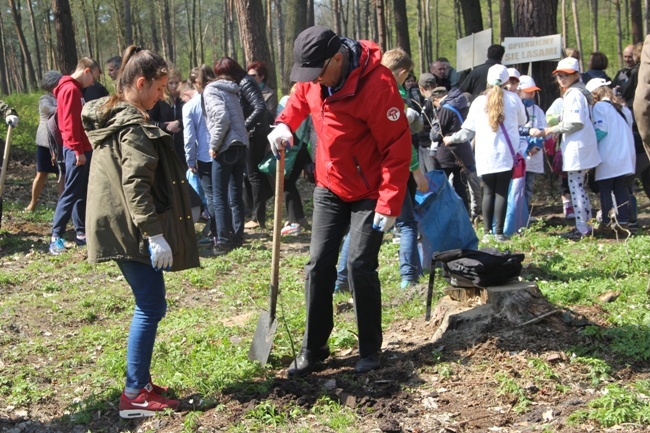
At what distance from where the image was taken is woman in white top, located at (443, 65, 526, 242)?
8203 mm

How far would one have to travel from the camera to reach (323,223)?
15.3ft

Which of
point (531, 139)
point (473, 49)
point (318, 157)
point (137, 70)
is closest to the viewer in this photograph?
point (137, 70)

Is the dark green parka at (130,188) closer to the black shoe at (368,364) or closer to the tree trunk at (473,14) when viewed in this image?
the black shoe at (368,364)

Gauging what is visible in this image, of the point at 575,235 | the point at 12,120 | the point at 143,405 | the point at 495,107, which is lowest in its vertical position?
the point at 143,405

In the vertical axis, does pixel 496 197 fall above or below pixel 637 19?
below

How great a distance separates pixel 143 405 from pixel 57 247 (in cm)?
548

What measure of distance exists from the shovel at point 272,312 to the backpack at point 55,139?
570 centimetres

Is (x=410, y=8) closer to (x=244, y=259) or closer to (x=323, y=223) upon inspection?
(x=244, y=259)

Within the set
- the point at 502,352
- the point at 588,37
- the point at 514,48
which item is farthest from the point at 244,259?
the point at 588,37

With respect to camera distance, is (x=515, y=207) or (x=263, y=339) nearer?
(x=263, y=339)

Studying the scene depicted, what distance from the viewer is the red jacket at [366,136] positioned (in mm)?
4359

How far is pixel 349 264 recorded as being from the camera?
15.1 feet

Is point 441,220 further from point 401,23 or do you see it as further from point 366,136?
point 401,23

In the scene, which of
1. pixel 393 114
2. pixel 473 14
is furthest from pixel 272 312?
pixel 473 14
